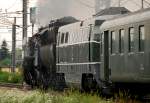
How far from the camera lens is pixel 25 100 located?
622 inches

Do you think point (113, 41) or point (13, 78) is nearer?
point (113, 41)

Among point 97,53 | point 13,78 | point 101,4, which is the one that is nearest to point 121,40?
point 97,53

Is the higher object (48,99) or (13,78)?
(13,78)

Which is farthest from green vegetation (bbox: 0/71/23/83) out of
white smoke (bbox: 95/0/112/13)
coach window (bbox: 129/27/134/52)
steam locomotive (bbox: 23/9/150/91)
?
coach window (bbox: 129/27/134/52)

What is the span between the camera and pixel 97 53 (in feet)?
67.8

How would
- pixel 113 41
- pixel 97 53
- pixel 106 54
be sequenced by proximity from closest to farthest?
pixel 113 41, pixel 106 54, pixel 97 53

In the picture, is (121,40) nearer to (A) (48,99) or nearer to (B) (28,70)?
(A) (48,99)

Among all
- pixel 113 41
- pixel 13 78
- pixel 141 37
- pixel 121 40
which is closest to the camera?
pixel 141 37

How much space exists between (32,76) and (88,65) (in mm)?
13546

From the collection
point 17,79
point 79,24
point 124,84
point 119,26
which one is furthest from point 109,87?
point 17,79

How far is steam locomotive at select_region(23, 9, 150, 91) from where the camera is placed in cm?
1626

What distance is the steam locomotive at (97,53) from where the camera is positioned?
640 inches

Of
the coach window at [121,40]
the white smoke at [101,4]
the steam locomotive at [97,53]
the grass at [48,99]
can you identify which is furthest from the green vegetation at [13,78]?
the grass at [48,99]

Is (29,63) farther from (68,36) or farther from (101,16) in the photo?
(101,16)
